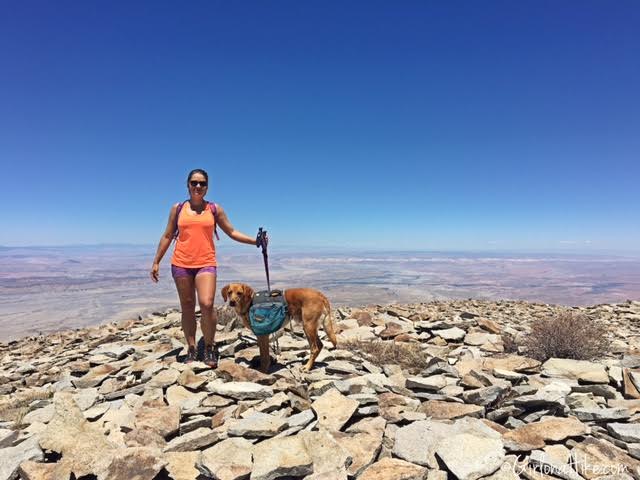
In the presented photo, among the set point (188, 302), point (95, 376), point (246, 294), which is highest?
point (246, 294)

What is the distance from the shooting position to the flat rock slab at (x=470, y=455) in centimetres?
286

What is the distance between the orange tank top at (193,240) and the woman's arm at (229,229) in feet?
0.81

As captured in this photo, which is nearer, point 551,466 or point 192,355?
point 551,466

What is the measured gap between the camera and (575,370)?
5.67 meters

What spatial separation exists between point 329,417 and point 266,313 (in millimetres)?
1976

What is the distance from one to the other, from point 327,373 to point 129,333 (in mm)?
6775

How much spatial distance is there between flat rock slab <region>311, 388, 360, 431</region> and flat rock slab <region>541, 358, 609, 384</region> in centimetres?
337

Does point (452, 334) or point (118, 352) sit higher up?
point (452, 334)

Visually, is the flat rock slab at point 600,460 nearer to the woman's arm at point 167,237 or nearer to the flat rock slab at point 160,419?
the flat rock slab at point 160,419

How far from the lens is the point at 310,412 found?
401 cm

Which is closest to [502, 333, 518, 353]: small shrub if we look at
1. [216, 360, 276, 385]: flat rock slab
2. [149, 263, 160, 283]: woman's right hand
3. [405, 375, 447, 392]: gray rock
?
[405, 375, 447, 392]: gray rock

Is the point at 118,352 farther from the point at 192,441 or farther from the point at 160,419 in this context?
the point at 192,441

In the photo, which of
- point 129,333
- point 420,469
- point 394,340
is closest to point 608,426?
point 420,469

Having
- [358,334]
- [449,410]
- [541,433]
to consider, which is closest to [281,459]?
[449,410]
